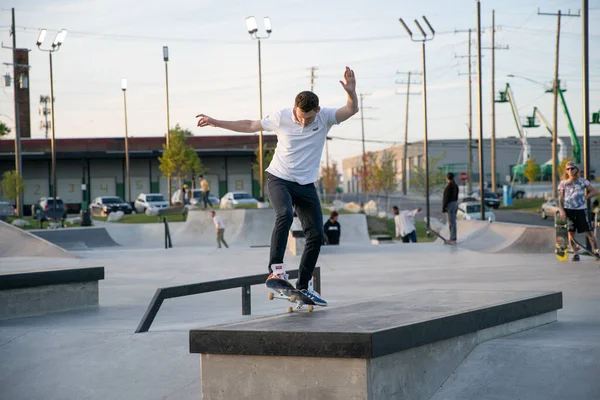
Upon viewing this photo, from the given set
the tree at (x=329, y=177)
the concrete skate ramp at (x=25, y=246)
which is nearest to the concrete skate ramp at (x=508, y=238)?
the concrete skate ramp at (x=25, y=246)

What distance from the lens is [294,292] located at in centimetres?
597

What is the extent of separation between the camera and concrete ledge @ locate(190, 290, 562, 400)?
4.31m

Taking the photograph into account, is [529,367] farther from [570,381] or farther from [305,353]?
[305,353]

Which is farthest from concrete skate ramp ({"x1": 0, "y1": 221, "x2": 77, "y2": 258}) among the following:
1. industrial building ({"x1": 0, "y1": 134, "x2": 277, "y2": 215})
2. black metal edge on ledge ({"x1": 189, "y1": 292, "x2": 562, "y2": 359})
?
industrial building ({"x1": 0, "y1": 134, "x2": 277, "y2": 215})

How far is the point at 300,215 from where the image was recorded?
6.30 m

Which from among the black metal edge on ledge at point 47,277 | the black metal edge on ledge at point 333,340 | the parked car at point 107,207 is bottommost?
the parked car at point 107,207

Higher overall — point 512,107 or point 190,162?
point 512,107

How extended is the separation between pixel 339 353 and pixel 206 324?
327cm

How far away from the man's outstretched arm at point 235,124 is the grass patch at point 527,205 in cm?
5044

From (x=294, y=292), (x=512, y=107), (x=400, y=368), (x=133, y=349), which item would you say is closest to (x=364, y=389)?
(x=400, y=368)

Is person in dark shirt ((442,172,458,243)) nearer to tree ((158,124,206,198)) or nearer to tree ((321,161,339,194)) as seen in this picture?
tree ((158,124,206,198))

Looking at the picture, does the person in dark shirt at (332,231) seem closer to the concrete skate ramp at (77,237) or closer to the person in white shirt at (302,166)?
the concrete skate ramp at (77,237)

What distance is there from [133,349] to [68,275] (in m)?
3.13

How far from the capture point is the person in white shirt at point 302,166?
6.05 metres
